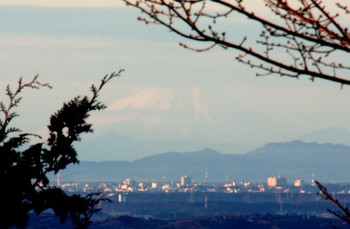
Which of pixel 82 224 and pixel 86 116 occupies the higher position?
pixel 86 116

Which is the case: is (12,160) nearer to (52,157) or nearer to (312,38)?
(52,157)

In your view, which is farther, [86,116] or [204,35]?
[86,116]

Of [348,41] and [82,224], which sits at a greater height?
[348,41]

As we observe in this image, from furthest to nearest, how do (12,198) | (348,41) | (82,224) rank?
1. (12,198)
2. (82,224)
3. (348,41)

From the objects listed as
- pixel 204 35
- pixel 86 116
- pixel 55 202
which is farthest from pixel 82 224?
pixel 204 35

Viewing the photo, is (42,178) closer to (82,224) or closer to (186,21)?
(82,224)

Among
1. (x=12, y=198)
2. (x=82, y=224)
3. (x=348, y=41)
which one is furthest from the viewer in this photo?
(x=12, y=198)

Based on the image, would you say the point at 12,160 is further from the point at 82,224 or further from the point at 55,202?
the point at 82,224

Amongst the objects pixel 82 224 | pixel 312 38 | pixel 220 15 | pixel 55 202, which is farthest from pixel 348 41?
pixel 55 202

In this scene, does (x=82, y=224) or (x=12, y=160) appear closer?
(x=82, y=224)
